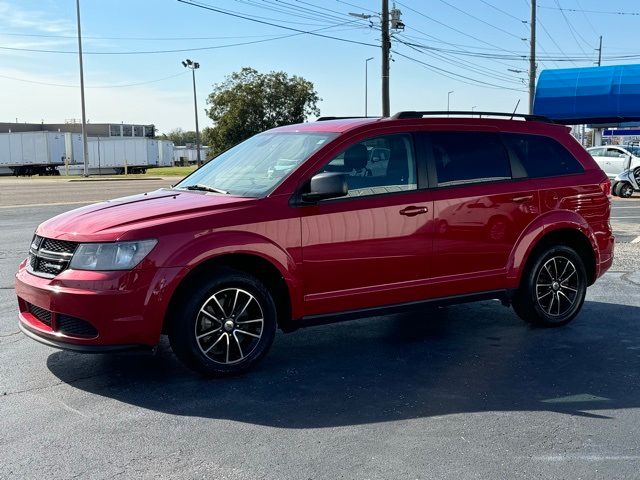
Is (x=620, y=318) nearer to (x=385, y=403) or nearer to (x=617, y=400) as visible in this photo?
(x=617, y=400)

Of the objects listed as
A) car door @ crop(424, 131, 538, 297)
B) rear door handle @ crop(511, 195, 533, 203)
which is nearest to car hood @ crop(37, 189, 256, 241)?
car door @ crop(424, 131, 538, 297)

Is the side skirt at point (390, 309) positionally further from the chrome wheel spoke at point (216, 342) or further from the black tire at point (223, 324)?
the chrome wheel spoke at point (216, 342)

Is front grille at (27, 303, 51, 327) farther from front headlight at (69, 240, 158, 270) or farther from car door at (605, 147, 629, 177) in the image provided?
car door at (605, 147, 629, 177)

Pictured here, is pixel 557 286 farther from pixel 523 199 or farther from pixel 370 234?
pixel 370 234

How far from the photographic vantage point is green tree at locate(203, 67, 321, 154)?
72562mm

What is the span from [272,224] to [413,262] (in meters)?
1.24

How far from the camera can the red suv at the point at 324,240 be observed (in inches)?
185

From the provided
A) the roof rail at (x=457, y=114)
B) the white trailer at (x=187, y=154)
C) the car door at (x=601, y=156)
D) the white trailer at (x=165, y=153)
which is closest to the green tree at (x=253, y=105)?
the white trailer at (x=165, y=153)

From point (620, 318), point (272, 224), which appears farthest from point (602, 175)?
point (272, 224)

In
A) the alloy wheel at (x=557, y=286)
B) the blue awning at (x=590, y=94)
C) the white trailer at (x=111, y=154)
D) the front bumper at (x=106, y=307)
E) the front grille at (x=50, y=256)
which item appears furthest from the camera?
the white trailer at (x=111, y=154)

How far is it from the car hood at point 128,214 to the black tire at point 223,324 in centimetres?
47

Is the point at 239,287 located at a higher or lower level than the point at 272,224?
lower

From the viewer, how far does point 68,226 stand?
4.97m

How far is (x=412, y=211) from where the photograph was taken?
5.58 meters
